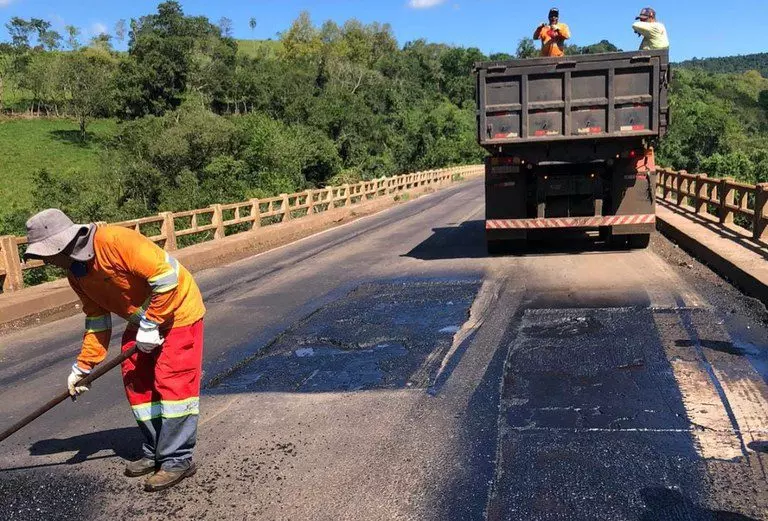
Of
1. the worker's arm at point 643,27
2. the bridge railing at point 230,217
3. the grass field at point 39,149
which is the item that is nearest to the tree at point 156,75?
the grass field at point 39,149

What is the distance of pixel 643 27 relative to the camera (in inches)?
408

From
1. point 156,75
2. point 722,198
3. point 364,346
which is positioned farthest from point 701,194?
point 156,75

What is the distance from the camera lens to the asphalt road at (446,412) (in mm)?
3549

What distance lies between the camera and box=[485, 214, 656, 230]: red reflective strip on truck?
10992 millimetres

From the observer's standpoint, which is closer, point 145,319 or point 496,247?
point 145,319

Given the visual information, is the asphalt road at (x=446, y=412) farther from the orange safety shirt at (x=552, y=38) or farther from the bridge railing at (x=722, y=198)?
the orange safety shirt at (x=552, y=38)

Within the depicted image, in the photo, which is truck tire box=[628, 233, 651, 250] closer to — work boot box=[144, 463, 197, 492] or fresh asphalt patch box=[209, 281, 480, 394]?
fresh asphalt patch box=[209, 281, 480, 394]

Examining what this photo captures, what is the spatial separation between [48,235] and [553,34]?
373 inches

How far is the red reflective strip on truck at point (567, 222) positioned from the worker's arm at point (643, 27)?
9.01 ft

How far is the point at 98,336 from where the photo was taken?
13.2 ft

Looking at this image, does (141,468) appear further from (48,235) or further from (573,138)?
(573,138)

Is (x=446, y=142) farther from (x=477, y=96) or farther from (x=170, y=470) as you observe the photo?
(x=170, y=470)

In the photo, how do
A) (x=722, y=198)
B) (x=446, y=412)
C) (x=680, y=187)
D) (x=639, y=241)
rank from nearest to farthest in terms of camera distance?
(x=446, y=412) < (x=639, y=241) < (x=722, y=198) < (x=680, y=187)

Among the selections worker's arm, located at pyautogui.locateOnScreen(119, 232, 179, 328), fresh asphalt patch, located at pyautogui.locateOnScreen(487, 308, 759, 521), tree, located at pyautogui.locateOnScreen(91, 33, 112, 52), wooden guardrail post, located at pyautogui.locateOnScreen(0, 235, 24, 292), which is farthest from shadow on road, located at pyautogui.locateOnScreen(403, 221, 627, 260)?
tree, located at pyautogui.locateOnScreen(91, 33, 112, 52)
